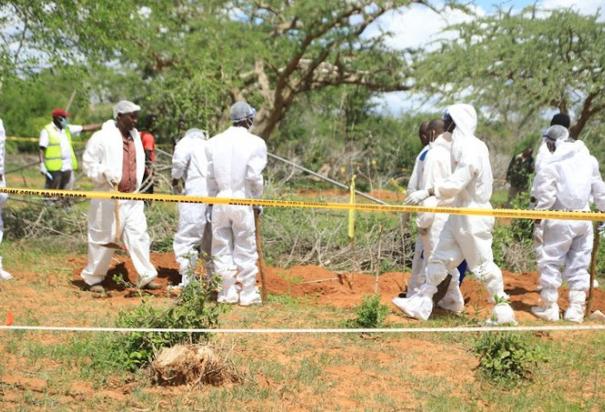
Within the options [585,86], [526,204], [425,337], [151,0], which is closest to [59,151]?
[151,0]

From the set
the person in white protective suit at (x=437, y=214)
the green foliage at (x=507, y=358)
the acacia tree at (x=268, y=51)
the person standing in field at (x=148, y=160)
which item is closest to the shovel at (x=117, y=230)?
the person standing in field at (x=148, y=160)

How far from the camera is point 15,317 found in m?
7.07

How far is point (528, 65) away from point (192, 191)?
9954mm

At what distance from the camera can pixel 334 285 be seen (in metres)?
9.36

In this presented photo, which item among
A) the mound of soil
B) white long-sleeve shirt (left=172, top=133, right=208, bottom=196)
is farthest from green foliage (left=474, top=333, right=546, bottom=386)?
white long-sleeve shirt (left=172, top=133, right=208, bottom=196)

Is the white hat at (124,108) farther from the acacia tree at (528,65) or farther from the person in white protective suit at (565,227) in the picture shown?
the acacia tree at (528,65)

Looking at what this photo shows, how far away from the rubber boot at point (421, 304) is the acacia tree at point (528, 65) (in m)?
9.76

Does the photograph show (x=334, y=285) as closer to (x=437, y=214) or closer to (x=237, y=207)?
(x=237, y=207)

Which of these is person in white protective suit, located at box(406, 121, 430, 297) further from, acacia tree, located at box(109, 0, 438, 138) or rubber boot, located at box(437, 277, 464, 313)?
acacia tree, located at box(109, 0, 438, 138)

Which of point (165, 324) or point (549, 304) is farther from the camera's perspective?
point (549, 304)

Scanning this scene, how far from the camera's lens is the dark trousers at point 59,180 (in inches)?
523

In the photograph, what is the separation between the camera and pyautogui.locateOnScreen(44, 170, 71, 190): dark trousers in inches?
523

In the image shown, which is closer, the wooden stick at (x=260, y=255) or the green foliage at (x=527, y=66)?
the wooden stick at (x=260, y=255)

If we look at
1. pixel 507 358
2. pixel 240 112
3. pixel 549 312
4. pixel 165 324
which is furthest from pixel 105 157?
pixel 549 312
